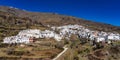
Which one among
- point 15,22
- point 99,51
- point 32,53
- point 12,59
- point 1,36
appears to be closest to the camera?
point 12,59

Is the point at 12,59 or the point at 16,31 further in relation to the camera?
the point at 16,31

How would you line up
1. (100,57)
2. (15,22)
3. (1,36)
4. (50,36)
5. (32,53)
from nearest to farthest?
(32,53) < (100,57) < (1,36) < (50,36) < (15,22)

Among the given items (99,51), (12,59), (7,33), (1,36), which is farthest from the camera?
(7,33)

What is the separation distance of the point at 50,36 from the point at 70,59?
49.5 metres

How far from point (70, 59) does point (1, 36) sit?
44.9 m

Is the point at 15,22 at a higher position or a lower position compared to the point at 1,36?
higher

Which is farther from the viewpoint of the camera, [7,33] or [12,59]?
[7,33]

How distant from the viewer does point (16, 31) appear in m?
105

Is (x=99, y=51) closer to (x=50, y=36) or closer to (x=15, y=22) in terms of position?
(x=50, y=36)

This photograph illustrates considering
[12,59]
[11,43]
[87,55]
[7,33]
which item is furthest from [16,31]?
[12,59]

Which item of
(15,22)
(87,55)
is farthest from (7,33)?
(87,55)

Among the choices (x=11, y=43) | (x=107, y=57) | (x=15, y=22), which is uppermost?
(x=15, y=22)

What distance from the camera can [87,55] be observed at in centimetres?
7431

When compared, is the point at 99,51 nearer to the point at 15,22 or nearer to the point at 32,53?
the point at 32,53
